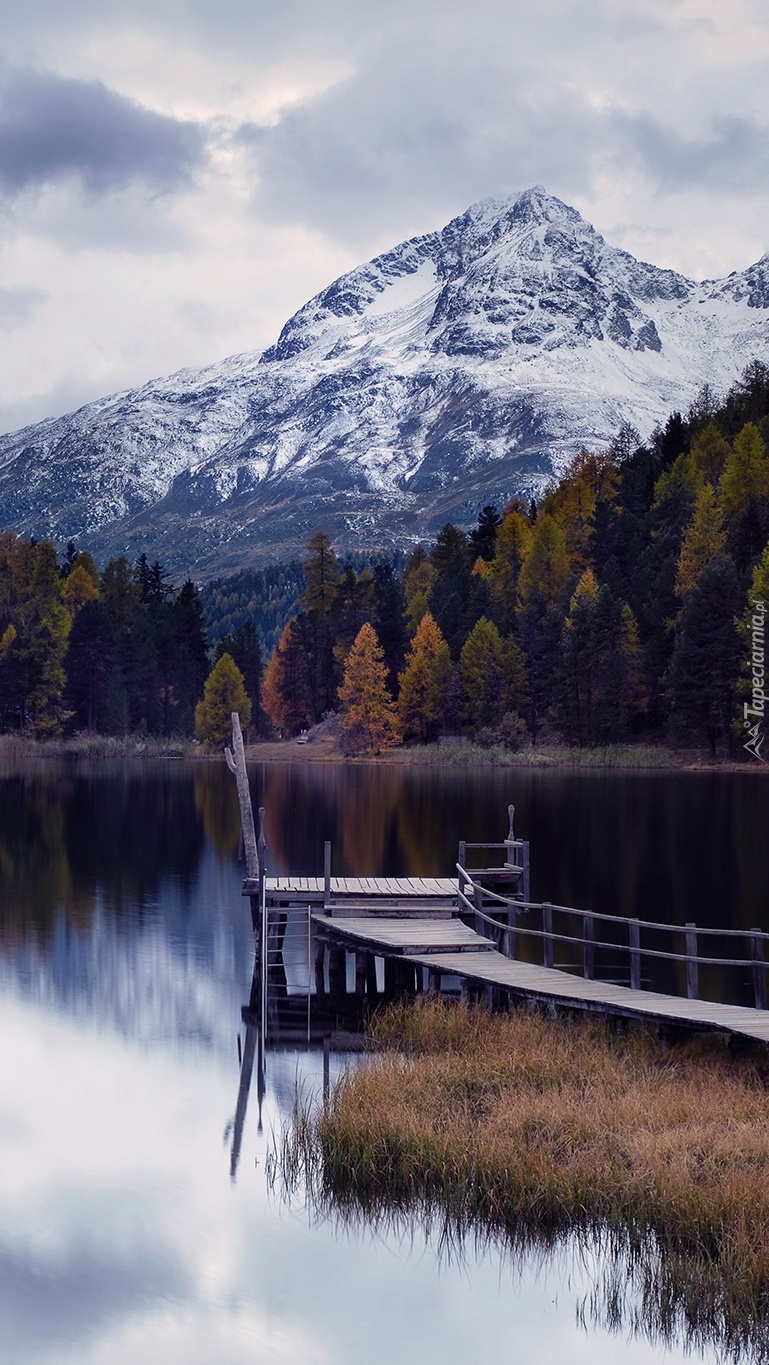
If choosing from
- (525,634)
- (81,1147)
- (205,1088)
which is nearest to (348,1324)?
(81,1147)

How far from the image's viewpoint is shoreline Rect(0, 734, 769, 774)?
102 m

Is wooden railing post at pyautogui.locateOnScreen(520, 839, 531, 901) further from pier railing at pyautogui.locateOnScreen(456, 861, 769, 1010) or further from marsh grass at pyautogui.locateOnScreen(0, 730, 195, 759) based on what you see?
marsh grass at pyautogui.locateOnScreen(0, 730, 195, 759)

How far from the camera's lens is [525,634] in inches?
4732

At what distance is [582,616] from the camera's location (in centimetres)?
11081

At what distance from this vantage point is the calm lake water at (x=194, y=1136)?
1345 centimetres

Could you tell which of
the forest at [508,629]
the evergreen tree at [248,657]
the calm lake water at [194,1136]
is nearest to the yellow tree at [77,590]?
the forest at [508,629]

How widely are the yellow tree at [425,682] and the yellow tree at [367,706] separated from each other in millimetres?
1660

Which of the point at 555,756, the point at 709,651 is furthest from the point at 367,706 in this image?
the point at 709,651

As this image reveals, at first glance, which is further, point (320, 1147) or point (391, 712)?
point (391, 712)

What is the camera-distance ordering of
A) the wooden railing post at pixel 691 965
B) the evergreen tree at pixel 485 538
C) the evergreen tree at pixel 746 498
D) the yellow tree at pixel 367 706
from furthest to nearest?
the evergreen tree at pixel 485 538
the yellow tree at pixel 367 706
the evergreen tree at pixel 746 498
the wooden railing post at pixel 691 965

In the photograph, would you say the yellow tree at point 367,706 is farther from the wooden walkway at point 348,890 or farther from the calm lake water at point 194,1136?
the wooden walkway at point 348,890

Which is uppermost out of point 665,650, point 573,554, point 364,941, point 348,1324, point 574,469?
point 574,469

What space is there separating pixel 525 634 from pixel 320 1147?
104366mm

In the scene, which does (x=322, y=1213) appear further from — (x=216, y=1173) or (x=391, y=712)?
(x=391, y=712)
